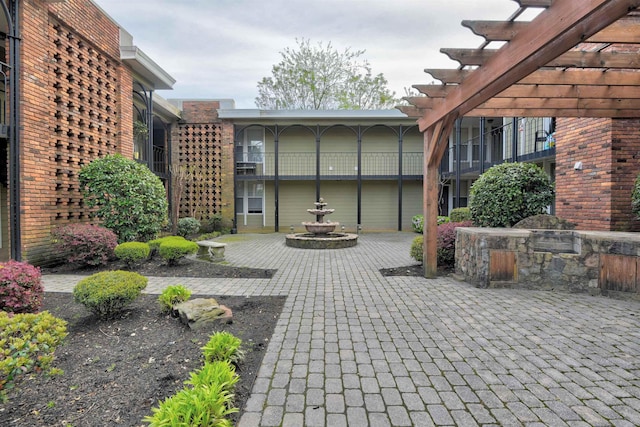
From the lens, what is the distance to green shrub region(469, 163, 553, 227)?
22.5 feet

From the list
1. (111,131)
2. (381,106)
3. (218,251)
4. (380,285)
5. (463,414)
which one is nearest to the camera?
(463,414)

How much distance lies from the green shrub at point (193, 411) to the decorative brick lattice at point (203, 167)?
1375cm

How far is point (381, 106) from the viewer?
2366 centimetres

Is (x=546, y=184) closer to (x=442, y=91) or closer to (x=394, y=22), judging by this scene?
(x=442, y=91)

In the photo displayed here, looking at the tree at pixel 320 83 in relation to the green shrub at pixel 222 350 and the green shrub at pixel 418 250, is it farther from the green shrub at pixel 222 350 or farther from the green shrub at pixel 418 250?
the green shrub at pixel 222 350

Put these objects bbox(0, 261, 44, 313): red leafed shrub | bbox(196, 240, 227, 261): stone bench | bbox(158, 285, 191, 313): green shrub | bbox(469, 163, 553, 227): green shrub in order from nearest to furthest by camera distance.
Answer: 1. bbox(0, 261, 44, 313): red leafed shrub
2. bbox(158, 285, 191, 313): green shrub
3. bbox(469, 163, 553, 227): green shrub
4. bbox(196, 240, 227, 261): stone bench

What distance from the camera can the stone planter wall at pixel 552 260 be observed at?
484 centimetres

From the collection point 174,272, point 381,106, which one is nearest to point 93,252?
point 174,272

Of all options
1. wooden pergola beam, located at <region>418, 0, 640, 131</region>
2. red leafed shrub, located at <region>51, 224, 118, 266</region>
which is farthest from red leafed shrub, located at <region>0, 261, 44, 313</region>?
wooden pergola beam, located at <region>418, 0, 640, 131</region>

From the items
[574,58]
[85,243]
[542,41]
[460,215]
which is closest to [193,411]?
[542,41]

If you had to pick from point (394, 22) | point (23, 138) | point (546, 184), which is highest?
point (394, 22)

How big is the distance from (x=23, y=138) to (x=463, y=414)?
27.6 feet

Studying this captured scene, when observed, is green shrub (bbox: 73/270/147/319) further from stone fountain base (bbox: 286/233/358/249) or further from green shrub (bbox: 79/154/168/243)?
stone fountain base (bbox: 286/233/358/249)

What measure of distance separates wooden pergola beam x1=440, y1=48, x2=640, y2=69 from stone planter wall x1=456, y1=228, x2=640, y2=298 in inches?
99.1
